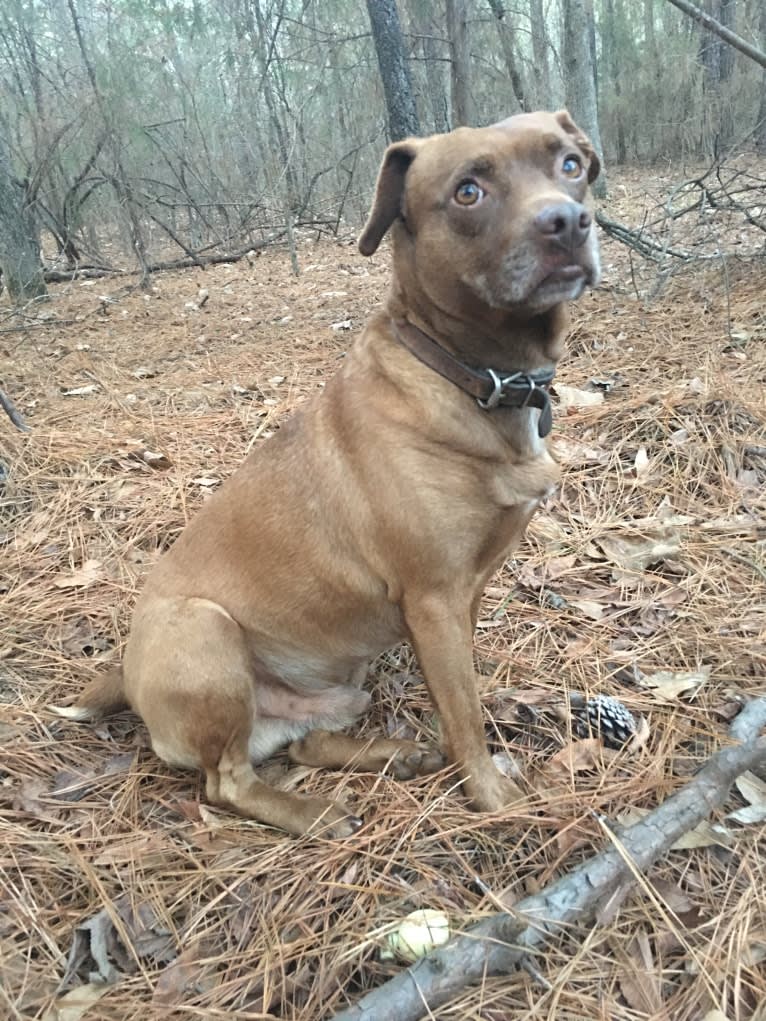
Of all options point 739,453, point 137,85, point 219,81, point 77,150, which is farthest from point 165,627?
point 219,81

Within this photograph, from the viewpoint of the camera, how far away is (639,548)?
3184mm

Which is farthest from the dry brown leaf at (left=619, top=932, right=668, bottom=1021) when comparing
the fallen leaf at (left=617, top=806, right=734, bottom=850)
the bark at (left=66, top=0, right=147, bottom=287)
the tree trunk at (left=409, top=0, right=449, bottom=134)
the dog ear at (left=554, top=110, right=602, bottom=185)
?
the tree trunk at (left=409, top=0, right=449, bottom=134)

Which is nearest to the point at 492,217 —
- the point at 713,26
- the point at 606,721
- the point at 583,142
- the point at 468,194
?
the point at 468,194

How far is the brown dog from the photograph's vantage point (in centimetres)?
199

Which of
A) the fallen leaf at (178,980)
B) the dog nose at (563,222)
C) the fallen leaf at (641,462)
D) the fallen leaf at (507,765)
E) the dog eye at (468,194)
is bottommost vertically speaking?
the fallen leaf at (507,765)

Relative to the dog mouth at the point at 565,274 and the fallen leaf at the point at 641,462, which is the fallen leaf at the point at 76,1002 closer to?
the dog mouth at the point at 565,274

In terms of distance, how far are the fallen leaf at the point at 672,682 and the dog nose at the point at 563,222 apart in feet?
5.04

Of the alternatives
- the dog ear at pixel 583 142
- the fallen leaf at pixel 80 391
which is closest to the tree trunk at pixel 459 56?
the fallen leaf at pixel 80 391

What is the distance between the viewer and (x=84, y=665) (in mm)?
2727

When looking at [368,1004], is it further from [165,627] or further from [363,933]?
[165,627]

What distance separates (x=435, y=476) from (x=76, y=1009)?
158cm

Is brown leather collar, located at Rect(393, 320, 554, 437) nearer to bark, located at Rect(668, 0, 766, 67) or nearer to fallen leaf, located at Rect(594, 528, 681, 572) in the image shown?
fallen leaf, located at Rect(594, 528, 681, 572)

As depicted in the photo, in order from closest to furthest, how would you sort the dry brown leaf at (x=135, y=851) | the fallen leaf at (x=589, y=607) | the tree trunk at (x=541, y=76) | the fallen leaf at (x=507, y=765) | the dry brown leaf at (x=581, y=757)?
the dry brown leaf at (x=135, y=851), the dry brown leaf at (x=581, y=757), the fallen leaf at (x=507, y=765), the fallen leaf at (x=589, y=607), the tree trunk at (x=541, y=76)

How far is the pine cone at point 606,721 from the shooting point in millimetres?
2270
